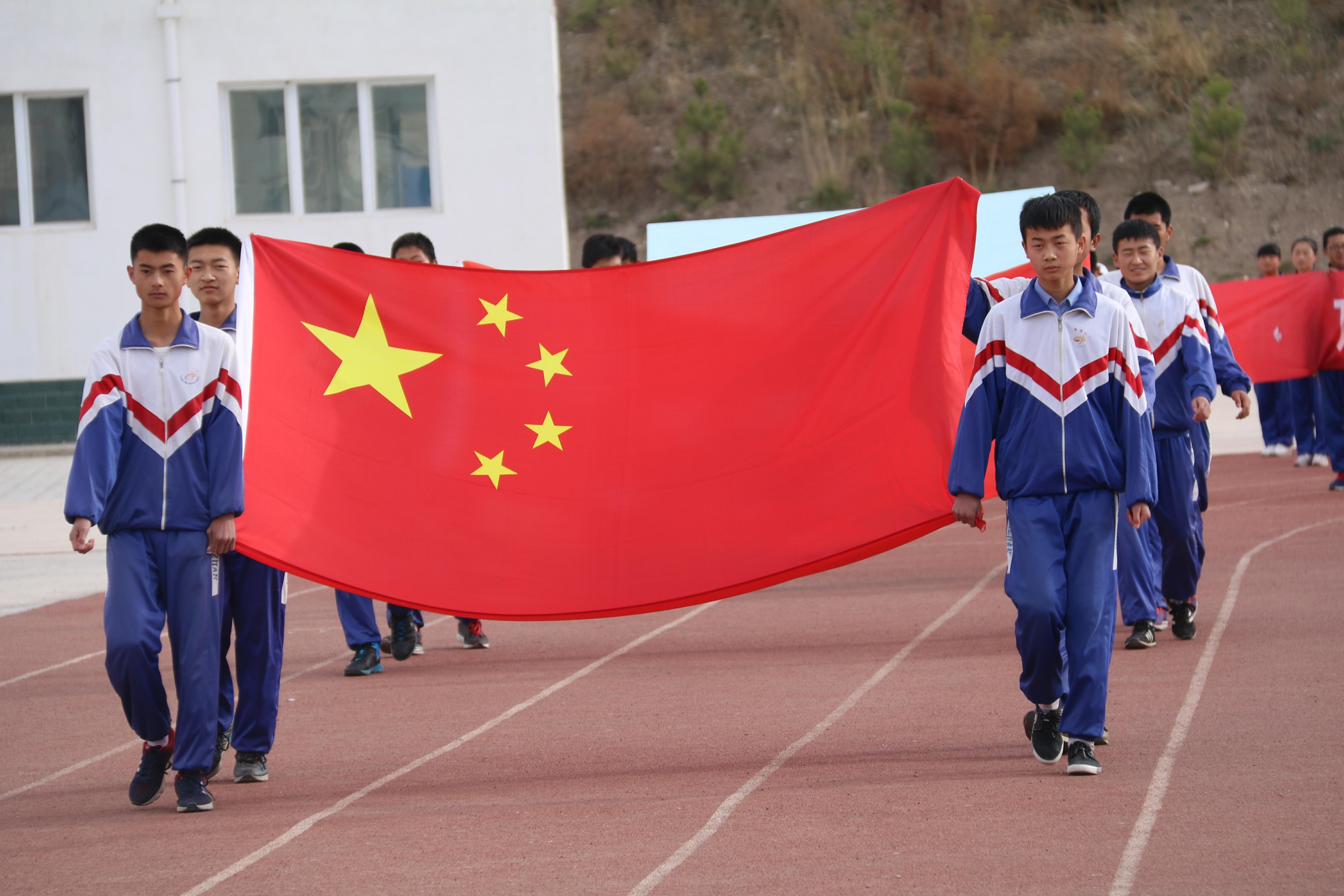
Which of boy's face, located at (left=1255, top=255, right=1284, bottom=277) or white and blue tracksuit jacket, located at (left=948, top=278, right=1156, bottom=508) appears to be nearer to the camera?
white and blue tracksuit jacket, located at (left=948, top=278, right=1156, bottom=508)

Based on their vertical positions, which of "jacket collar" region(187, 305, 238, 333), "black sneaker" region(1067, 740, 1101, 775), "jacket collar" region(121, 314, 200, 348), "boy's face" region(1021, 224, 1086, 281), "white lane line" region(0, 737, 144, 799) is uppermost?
"boy's face" region(1021, 224, 1086, 281)

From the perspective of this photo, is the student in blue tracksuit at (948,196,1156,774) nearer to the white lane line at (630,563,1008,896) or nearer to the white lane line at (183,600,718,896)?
the white lane line at (630,563,1008,896)

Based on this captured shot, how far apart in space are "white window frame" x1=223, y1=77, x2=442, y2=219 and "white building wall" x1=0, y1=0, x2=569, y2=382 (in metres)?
0.05

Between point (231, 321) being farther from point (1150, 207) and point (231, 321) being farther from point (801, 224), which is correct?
point (801, 224)

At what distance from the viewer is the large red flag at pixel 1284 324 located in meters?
16.1

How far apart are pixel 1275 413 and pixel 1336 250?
3.13 m

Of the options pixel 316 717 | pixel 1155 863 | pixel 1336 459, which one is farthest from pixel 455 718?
pixel 1336 459

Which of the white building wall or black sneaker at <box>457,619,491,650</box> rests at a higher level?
the white building wall

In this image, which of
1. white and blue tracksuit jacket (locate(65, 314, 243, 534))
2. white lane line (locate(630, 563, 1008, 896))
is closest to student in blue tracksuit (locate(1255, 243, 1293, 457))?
white lane line (locate(630, 563, 1008, 896))

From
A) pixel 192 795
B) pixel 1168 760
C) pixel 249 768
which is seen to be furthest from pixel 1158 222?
pixel 192 795

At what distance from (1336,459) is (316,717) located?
11311mm

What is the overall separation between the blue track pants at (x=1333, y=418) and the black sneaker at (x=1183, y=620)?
7.68 m

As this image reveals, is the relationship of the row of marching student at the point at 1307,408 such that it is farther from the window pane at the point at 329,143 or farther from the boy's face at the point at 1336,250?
the window pane at the point at 329,143

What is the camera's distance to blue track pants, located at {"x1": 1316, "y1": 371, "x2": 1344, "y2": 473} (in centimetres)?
1518
